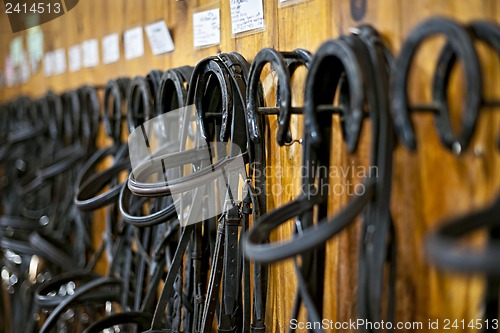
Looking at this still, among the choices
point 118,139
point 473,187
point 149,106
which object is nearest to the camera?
point 473,187

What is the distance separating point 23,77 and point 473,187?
2647mm

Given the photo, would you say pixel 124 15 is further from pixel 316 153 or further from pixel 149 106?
pixel 316 153

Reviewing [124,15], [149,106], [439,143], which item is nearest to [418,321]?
[439,143]

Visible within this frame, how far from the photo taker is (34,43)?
2717mm

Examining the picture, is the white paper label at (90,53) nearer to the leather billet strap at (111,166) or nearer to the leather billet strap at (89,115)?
the leather billet strap at (89,115)

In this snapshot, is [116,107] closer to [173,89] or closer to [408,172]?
[173,89]

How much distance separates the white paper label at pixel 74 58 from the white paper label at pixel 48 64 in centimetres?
23

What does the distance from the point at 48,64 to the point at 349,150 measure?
6.88 feet

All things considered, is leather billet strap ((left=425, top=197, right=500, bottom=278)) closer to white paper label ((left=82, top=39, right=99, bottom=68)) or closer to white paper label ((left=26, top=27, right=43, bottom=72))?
white paper label ((left=82, top=39, right=99, bottom=68))

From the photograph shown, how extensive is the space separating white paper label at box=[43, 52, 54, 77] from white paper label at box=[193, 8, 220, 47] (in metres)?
1.34

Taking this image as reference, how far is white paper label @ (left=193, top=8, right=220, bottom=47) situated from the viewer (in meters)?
1.34

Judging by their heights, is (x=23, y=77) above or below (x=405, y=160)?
above

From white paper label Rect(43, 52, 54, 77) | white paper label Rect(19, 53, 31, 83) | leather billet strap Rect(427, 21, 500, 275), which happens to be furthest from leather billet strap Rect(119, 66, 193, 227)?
white paper label Rect(19, 53, 31, 83)

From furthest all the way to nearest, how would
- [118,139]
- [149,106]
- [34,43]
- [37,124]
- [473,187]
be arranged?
1. [34,43]
2. [37,124]
3. [118,139]
4. [149,106]
5. [473,187]
